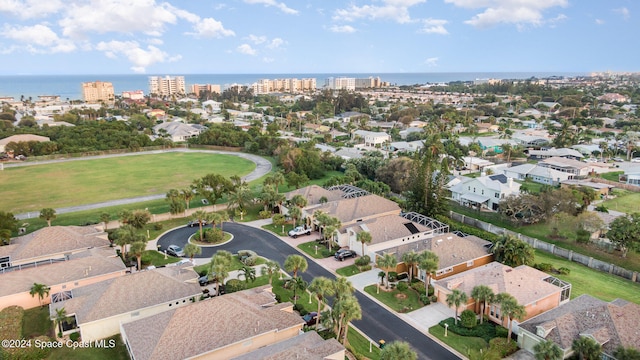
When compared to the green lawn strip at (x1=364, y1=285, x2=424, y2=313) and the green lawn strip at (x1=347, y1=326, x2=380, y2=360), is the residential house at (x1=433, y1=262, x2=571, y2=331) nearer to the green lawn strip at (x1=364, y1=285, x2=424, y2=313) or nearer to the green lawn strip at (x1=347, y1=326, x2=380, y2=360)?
the green lawn strip at (x1=364, y1=285, x2=424, y2=313)

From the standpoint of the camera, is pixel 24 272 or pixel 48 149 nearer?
pixel 24 272

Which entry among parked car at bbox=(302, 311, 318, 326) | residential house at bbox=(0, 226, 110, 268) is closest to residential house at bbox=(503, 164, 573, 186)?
parked car at bbox=(302, 311, 318, 326)

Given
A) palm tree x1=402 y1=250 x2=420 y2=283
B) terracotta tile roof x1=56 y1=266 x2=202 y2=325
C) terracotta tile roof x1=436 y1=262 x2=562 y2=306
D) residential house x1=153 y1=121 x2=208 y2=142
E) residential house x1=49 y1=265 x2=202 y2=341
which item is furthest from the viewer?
residential house x1=153 y1=121 x2=208 y2=142

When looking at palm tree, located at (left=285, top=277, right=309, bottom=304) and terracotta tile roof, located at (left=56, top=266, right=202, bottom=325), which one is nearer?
terracotta tile roof, located at (left=56, top=266, right=202, bottom=325)

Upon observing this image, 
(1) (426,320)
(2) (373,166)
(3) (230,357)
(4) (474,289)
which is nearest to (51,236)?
(3) (230,357)

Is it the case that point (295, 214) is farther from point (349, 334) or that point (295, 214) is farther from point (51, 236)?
point (51, 236)

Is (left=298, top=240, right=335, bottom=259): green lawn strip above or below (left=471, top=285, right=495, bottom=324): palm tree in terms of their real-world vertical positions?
below
